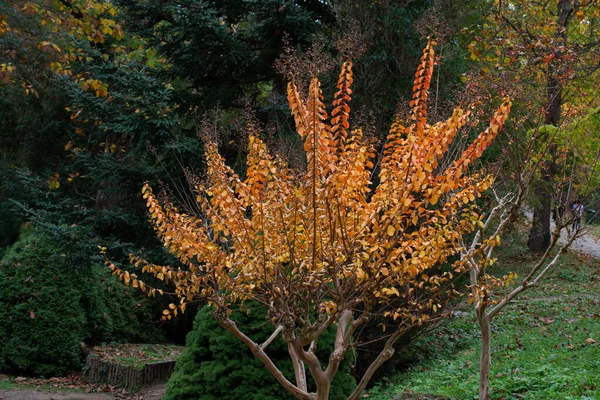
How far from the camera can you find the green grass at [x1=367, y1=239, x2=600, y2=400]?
20.2ft

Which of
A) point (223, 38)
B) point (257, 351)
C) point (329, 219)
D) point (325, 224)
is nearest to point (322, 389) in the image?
point (257, 351)

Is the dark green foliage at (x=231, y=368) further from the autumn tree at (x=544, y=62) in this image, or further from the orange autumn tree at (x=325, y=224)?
the autumn tree at (x=544, y=62)

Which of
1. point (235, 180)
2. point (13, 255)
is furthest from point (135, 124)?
point (235, 180)

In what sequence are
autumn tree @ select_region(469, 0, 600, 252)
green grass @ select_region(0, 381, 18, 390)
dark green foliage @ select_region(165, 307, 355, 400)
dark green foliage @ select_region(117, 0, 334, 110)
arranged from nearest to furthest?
dark green foliage @ select_region(165, 307, 355, 400), autumn tree @ select_region(469, 0, 600, 252), green grass @ select_region(0, 381, 18, 390), dark green foliage @ select_region(117, 0, 334, 110)

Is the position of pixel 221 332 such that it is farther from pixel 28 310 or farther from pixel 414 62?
pixel 414 62

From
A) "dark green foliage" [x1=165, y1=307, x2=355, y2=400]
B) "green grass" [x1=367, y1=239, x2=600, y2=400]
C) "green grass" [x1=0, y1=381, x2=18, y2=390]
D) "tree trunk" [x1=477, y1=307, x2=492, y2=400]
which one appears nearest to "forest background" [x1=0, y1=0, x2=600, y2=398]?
"green grass" [x1=0, y1=381, x2=18, y2=390]

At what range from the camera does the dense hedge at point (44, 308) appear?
376 inches

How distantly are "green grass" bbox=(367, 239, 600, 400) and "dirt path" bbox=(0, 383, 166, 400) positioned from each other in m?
3.15

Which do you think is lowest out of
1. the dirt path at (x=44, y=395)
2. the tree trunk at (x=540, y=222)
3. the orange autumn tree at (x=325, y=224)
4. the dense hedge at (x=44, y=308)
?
the dirt path at (x=44, y=395)

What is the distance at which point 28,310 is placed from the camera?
31.4ft

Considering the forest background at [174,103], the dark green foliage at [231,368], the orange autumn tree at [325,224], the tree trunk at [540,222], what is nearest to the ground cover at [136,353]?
the forest background at [174,103]

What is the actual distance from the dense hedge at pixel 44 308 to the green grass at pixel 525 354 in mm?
5005

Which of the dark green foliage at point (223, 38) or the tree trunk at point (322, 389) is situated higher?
the dark green foliage at point (223, 38)

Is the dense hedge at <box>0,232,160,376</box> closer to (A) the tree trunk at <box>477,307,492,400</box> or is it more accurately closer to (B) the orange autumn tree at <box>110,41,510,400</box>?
(B) the orange autumn tree at <box>110,41,510,400</box>
